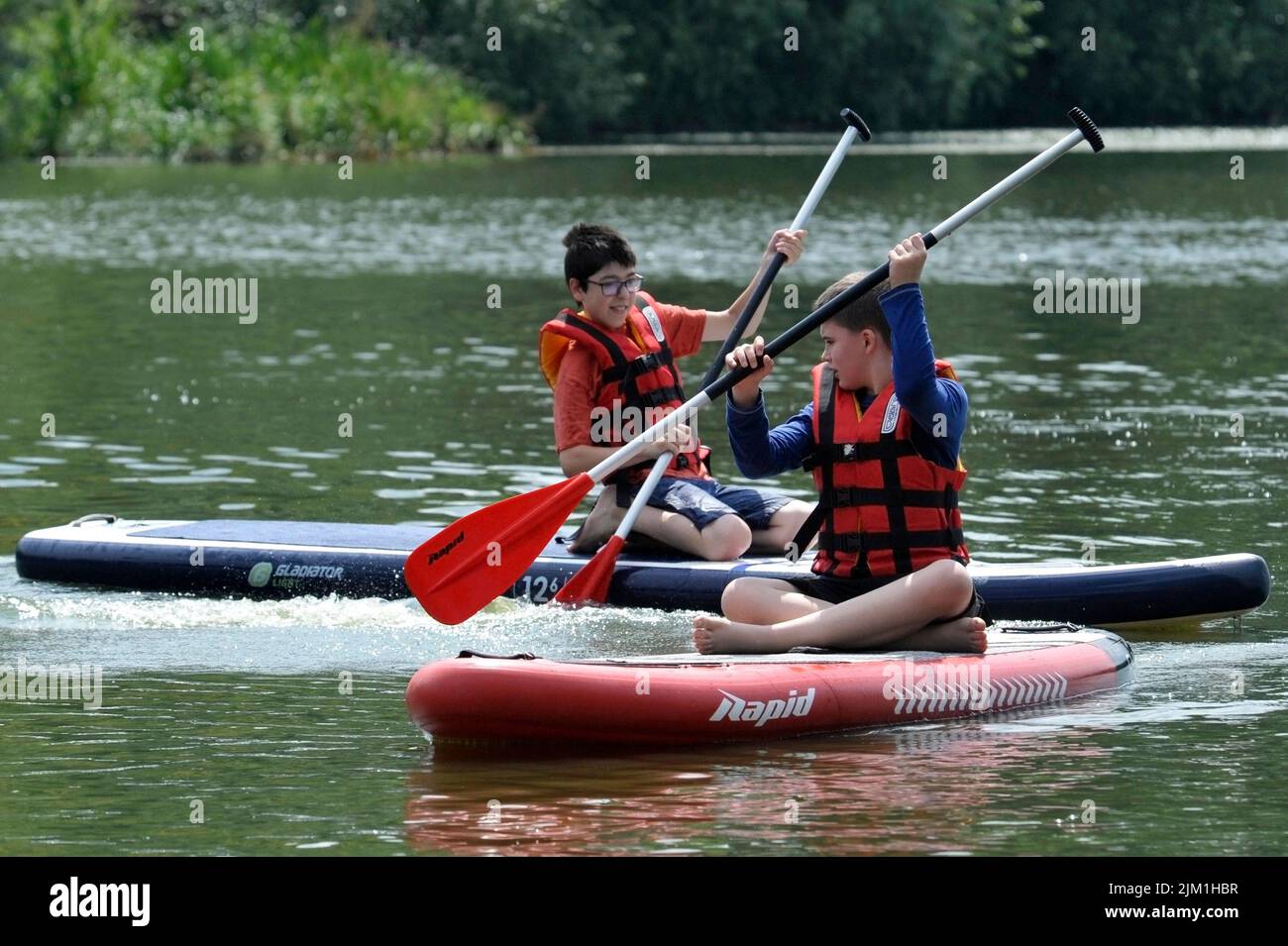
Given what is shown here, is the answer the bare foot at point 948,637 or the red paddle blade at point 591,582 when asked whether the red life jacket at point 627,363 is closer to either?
the red paddle blade at point 591,582

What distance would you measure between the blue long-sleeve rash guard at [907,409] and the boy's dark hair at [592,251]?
1.40m

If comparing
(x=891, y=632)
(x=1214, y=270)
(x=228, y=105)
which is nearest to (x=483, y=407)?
(x=891, y=632)

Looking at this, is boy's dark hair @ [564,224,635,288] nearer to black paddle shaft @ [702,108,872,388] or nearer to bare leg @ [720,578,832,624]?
black paddle shaft @ [702,108,872,388]

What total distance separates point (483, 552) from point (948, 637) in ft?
5.03

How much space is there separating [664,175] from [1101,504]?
81.5ft

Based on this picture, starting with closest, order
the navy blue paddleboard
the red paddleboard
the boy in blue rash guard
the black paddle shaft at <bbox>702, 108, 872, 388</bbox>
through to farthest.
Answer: the red paddleboard < the boy in blue rash guard < the navy blue paddleboard < the black paddle shaft at <bbox>702, 108, 872, 388</bbox>

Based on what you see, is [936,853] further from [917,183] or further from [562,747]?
[917,183]

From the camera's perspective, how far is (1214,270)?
20.3m

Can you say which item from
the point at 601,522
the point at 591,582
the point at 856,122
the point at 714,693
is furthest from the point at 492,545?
the point at 856,122

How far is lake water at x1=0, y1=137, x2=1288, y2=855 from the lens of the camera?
5.41 m

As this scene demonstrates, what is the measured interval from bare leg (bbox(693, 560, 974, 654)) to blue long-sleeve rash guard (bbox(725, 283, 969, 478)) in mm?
321

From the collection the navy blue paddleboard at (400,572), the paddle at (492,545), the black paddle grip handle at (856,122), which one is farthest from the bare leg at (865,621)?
the black paddle grip handle at (856,122)

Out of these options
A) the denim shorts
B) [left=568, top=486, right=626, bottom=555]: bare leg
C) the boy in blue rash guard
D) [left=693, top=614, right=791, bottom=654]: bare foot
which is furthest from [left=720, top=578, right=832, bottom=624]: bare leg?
[left=568, top=486, right=626, bottom=555]: bare leg

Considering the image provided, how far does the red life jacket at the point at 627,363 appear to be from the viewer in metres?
7.78
